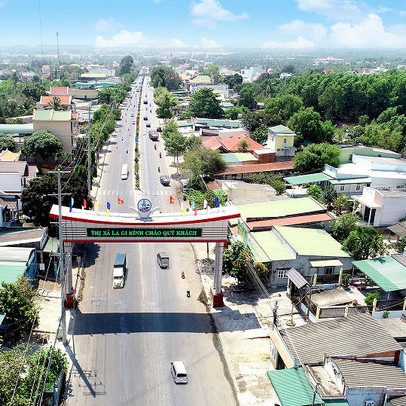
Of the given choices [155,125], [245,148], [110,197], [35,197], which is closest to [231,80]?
[155,125]

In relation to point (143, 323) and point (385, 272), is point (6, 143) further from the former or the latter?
point (385, 272)

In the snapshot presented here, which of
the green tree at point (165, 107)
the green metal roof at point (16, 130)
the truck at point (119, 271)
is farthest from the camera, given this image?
the green tree at point (165, 107)

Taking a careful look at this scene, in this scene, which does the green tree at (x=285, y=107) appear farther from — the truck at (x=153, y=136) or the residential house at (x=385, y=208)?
the residential house at (x=385, y=208)

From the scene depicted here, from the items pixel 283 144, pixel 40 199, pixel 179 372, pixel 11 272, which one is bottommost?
pixel 179 372

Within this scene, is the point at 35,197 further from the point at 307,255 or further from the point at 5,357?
the point at 307,255

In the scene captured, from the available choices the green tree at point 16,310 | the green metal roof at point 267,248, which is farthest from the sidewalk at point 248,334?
the green tree at point 16,310

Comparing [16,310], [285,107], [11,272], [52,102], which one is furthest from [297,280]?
[52,102]
